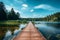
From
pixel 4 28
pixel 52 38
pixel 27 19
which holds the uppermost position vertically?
pixel 27 19

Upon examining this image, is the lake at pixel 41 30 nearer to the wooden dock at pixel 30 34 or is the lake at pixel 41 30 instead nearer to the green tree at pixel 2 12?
the wooden dock at pixel 30 34

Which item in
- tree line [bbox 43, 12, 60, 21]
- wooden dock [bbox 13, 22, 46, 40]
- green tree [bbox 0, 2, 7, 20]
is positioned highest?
green tree [bbox 0, 2, 7, 20]

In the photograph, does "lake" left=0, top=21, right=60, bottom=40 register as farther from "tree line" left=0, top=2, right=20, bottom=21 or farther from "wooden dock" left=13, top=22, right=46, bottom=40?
"tree line" left=0, top=2, right=20, bottom=21

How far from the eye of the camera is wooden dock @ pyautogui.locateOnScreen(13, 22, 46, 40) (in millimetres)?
2225

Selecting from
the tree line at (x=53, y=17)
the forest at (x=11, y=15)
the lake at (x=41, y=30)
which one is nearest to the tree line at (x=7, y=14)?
the forest at (x=11, y=15)

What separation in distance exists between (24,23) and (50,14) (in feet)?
1.56

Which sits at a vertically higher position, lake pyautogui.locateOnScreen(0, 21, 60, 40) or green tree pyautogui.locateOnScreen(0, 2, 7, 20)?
green tree pyautogui.locateOnScreen(0, 2, 7, 20)

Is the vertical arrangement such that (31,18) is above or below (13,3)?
below

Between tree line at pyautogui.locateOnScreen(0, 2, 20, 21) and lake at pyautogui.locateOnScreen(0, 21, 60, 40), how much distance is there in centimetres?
15

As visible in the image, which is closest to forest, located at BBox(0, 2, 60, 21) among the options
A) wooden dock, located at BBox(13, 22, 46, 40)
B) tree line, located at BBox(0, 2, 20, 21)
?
tree line, located at BBox(0, 2, 20, 21)

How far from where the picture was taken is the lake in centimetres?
225

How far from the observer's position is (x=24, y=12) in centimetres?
230

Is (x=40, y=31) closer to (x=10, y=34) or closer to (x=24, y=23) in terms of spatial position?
(x=24, y=23)

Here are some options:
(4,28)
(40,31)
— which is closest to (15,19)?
(4,28)
